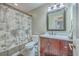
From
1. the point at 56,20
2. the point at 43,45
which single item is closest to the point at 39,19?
the point at 56,20

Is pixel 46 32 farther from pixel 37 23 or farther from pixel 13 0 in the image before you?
pixel 13 0

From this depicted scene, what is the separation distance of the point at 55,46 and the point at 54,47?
17mm

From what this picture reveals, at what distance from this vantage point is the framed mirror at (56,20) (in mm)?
1286

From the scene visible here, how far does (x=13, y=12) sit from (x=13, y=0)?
147 millimetres

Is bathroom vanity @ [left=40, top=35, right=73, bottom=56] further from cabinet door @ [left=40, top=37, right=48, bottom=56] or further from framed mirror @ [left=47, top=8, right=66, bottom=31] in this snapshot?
framed mirror @ [left=47, top=8, right=66, bottom=31]

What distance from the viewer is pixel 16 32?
129cm

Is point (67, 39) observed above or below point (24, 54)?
above

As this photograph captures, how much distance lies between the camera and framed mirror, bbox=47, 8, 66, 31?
1.29m

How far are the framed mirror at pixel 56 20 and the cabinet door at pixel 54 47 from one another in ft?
0.44

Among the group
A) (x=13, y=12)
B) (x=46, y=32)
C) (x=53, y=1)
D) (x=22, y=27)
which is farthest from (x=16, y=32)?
(x=53, y=1)

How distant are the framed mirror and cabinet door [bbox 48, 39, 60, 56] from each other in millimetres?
135

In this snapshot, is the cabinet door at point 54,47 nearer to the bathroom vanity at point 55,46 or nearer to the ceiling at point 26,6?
the bathroom vanity at point 55,46

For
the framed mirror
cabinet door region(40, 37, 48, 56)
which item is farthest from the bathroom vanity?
the framed mirror

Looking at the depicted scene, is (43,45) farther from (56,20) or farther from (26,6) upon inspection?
(26,6)
